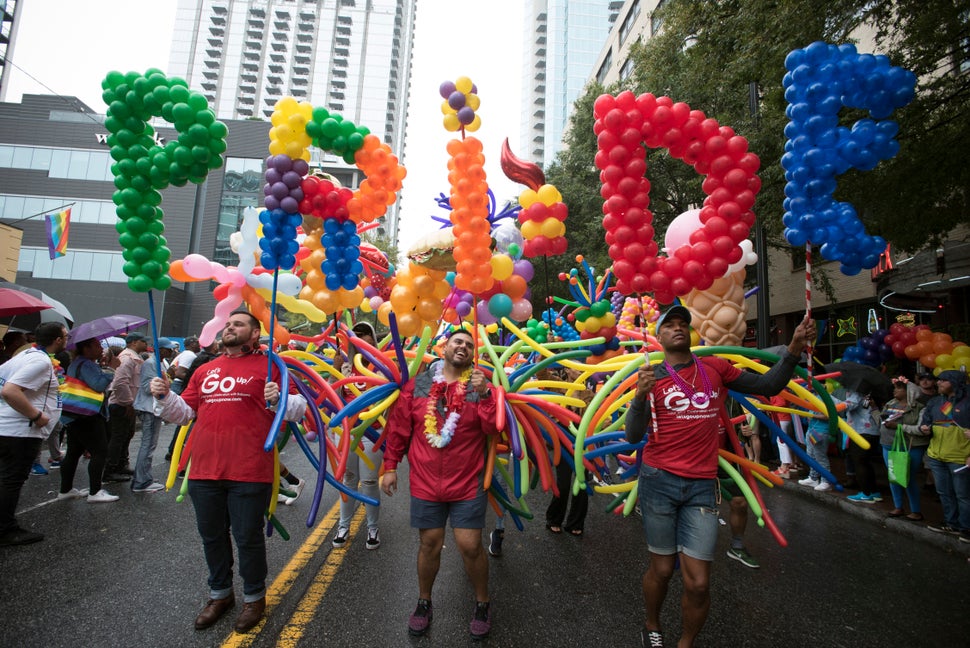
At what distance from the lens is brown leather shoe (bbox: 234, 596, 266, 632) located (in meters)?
2.89

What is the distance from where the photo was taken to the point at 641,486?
2949 mm

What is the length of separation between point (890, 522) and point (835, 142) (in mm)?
5135

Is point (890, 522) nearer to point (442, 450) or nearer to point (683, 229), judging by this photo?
point (683, 229)

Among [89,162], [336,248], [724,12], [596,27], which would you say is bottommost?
[336,248]

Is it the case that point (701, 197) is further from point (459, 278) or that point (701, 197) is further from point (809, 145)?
point (459, 278)

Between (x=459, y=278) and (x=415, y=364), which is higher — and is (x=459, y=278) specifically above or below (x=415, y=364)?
above

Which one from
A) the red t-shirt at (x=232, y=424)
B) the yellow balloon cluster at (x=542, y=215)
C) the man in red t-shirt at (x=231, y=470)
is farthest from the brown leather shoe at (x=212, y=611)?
the yellow balloon cluster at (x=542, y=215)

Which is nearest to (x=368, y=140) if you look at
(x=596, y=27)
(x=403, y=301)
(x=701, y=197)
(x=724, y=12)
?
(x=403, y=301)

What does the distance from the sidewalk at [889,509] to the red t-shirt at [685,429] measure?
434cm

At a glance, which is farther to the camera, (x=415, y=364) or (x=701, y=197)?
(x=701, y=197)

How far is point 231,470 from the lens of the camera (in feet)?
9.75

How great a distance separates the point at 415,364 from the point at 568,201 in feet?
42.3

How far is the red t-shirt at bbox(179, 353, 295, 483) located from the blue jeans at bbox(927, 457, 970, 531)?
6.67m

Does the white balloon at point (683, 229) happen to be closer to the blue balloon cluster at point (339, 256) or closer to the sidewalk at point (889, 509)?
the blue balloon cluster at point (339, 256)
